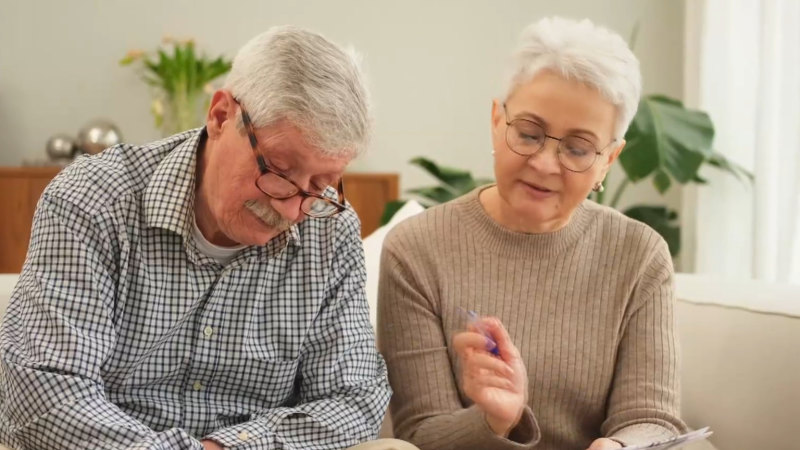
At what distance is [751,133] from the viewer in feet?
11.8

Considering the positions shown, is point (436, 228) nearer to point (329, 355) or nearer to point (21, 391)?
point (329, 355)

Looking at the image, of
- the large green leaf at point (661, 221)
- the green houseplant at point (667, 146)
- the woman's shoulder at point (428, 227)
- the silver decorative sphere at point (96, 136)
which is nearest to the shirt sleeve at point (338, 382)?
the woman's shoulder at point (428, 227)

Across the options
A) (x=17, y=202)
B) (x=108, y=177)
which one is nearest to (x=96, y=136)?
(x=17, y=202)

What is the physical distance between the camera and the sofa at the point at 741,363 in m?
1.96

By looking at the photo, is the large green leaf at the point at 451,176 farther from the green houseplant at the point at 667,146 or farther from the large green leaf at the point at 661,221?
the large green leaf at the point at 661,221

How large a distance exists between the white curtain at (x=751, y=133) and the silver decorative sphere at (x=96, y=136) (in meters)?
2.30

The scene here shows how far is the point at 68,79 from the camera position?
14.1 feet

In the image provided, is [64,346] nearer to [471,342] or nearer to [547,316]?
[471,342]

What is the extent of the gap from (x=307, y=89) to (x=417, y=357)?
561 millimetres

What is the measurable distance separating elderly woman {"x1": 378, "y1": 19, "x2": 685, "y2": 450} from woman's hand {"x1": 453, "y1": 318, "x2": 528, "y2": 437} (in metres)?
0.06

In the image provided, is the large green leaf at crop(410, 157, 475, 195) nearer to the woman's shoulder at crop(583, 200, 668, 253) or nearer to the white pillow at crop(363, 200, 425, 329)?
the white pillow at crop(363, 200, 425, 329)

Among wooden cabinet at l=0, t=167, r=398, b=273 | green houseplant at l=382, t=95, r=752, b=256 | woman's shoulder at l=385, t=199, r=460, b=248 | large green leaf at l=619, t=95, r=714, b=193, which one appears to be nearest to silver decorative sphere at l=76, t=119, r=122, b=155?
wooden cabinet at l=0, t=167, r=398, b=273

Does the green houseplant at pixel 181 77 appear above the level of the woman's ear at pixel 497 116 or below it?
below

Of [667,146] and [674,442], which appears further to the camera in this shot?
[667,146]
